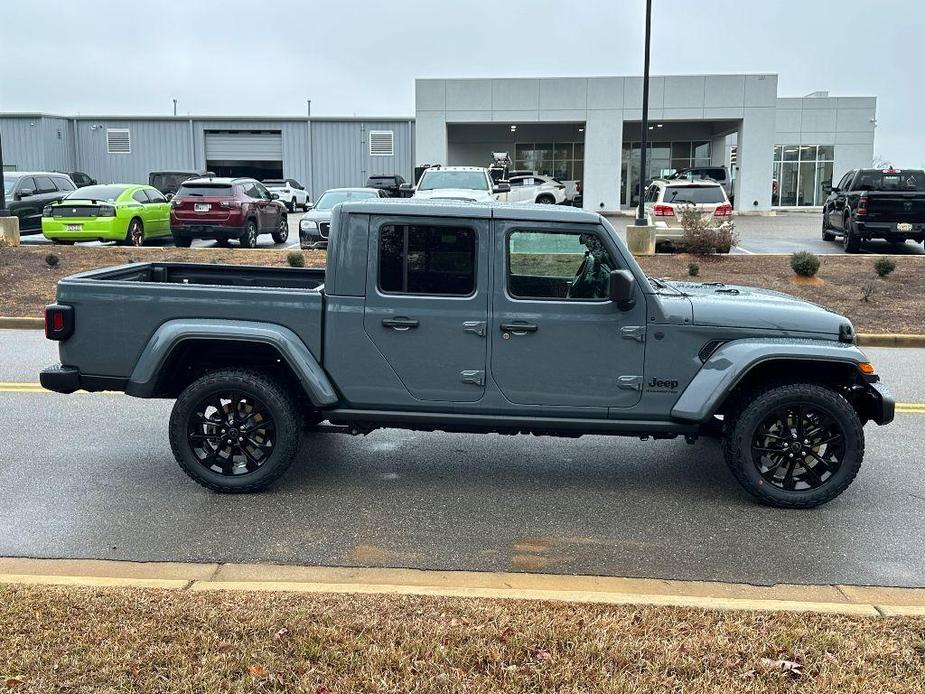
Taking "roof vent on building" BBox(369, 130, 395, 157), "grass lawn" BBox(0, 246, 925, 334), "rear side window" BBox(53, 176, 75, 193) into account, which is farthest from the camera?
"roof vent on building" BBox(369, 130, 395, 157)

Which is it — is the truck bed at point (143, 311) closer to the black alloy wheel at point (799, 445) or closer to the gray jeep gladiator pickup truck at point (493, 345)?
the gray jeep gladiator pickup truck at point (493, 345)

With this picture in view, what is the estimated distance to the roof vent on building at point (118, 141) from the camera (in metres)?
46.2

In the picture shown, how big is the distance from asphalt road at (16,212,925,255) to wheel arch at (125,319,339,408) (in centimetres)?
1655

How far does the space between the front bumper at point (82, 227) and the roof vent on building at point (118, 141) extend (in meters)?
29.1

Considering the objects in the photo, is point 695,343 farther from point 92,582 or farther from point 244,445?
point 92,582

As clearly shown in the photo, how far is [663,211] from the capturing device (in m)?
20.7

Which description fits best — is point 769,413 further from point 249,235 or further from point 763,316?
point 249,235

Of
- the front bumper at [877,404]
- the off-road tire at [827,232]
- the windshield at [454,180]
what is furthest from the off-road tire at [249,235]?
the front bumper at [877,404]

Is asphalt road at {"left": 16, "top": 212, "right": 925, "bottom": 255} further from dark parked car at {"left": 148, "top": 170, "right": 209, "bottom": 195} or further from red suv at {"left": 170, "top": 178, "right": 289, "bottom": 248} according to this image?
dark parked car at {"left": 148, "top": 170, "right": 209, "bottom": 195}

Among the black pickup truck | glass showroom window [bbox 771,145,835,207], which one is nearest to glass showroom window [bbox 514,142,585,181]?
glass showroom window [bbox 771,145,835,207]

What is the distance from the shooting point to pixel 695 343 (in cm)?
545

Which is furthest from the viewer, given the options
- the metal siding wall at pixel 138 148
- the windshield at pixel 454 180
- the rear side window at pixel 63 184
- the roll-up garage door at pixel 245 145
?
the roll-up garage door at pixel 245 145

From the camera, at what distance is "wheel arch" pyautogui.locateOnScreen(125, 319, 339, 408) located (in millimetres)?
5434

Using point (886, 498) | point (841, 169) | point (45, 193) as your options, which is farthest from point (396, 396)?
point (841, 169)
